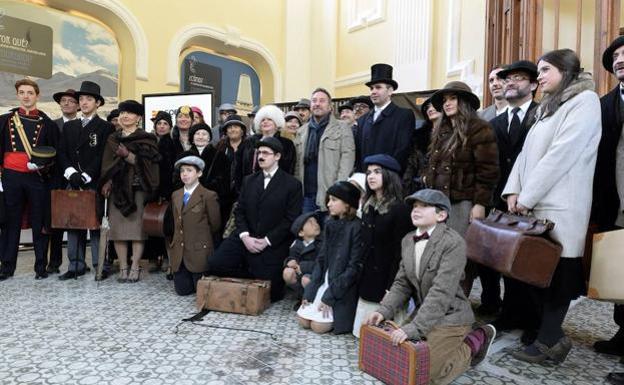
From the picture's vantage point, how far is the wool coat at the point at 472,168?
2.92 metres

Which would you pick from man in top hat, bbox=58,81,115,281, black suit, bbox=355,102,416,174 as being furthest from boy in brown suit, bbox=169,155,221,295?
black suit, bbox=355,102,416,174

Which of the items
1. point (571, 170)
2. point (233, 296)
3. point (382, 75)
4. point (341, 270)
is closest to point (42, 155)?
point (233, 296)

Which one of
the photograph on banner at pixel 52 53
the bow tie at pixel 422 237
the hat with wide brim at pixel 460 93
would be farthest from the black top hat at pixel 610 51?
the photograph on banner at pixel 52 53

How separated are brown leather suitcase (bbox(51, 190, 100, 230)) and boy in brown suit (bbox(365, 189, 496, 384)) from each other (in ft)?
10.1

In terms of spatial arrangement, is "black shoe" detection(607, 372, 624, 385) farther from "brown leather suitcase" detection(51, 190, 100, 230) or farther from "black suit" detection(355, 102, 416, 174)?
"brown leather suitcase" detection(51, 190, 100, 230)

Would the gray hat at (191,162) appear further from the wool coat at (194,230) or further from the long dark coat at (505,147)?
the long dark coat at (505,147)

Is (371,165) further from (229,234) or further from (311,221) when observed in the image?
(229,234)

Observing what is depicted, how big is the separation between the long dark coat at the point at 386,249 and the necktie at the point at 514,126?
0.94 metres

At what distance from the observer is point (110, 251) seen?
504 centimetres

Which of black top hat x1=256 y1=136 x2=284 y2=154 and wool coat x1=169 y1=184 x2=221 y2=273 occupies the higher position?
black top hat x1=256 y1=136 x2=284 y2=154

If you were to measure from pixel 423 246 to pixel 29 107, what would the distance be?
4125mm

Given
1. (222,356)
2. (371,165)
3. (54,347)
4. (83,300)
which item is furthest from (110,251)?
(371,165)

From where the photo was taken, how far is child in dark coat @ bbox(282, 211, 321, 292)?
362cm

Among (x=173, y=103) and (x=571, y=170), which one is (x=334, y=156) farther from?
(x=173, y=103)
